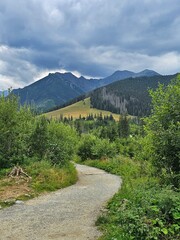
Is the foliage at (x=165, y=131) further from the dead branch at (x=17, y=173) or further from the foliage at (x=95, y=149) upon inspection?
the foliage at (x=95, y=149)

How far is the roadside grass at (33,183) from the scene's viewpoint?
56.0 ft

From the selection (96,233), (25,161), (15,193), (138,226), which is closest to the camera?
(138,226)

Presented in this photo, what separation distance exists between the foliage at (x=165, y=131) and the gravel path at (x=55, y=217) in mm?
3781

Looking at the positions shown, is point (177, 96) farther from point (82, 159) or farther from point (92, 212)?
point (82, 159)

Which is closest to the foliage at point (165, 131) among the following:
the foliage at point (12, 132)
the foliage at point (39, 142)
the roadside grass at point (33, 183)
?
the roadside grass at point (33, 183)

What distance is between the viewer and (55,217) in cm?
1316

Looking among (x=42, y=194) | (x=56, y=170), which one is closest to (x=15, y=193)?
(x=42, y=194)

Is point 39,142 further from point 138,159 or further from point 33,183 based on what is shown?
point 138,159

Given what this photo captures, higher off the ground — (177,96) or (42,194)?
(177,96)

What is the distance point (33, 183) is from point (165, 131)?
428 inches

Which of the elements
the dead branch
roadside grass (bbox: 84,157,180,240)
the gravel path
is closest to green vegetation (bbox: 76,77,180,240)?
roadside grass (bbox: 84,157,180,240)

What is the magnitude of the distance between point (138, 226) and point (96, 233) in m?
2.90

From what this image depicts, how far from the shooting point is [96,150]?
158 ft

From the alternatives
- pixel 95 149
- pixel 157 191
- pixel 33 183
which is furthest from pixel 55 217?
pixel 95 149
